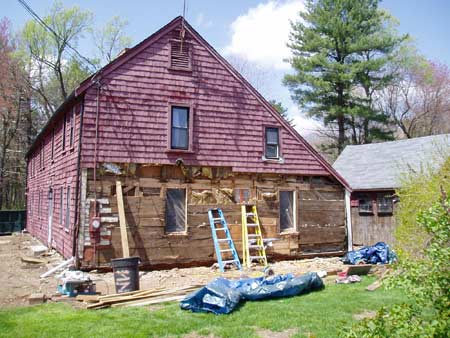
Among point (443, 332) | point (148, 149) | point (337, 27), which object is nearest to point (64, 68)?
point (337, 27)

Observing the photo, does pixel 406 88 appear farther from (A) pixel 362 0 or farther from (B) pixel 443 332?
(B) pixel 443 332

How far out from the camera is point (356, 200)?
20984mm

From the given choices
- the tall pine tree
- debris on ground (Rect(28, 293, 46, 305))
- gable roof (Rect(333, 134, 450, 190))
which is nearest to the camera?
debris on ground (Rect(28, 293, 46, 305))

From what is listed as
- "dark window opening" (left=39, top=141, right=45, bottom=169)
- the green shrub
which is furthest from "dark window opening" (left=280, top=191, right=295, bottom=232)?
"dark window opening" (left=39, top=141, right=45, bottom=169)

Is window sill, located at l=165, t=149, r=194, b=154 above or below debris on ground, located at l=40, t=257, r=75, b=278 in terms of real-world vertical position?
above

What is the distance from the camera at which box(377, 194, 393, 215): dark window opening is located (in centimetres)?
1937

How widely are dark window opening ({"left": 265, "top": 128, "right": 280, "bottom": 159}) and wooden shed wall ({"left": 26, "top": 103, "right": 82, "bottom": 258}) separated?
6646mm

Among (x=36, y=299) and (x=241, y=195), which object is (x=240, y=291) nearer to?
(x=36, y=299)

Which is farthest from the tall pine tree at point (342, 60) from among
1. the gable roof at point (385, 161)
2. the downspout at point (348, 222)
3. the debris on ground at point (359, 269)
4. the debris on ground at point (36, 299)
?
the debris on ground at point (36, 299)

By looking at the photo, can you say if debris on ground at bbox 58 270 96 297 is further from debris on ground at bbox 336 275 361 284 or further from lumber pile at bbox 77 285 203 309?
debris on ground at bbox 336 275 361 284

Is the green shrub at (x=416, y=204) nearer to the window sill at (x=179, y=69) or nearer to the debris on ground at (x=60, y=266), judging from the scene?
the window sill at (x=179, y=69)

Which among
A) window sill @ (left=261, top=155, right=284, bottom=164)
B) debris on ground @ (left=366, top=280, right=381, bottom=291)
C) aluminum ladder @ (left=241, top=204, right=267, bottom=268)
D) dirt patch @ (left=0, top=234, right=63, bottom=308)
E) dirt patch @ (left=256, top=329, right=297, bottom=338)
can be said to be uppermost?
window sill @ (left=261, top=155, right=284, bottom=164)

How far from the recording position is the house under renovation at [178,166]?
42.2 ft

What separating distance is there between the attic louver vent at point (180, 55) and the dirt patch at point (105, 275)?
6.80m
